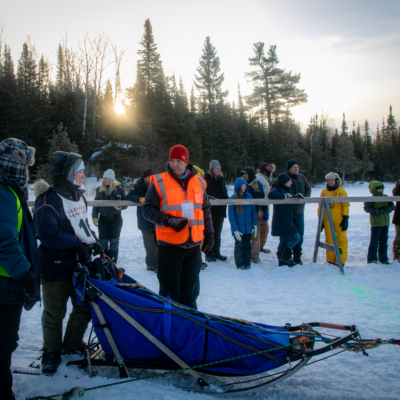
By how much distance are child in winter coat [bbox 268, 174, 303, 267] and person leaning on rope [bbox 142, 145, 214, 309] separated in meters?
2.77

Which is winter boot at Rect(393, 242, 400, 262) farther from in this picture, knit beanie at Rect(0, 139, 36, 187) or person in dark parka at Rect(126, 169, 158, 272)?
knit beanie at Rect(0, 139, 36, 187)

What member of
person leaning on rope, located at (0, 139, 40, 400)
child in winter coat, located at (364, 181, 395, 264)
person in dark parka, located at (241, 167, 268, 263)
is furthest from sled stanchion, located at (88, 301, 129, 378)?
child in winter coat, located at (364, 181, 395, 264)

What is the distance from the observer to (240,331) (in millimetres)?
2109

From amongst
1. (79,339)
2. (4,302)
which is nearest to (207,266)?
(79,339)

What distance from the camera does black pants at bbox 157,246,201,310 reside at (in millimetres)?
2871

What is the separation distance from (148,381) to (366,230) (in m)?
8.30

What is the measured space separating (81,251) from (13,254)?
0.58m

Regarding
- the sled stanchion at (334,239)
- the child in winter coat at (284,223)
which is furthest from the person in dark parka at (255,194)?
the sled stanchion at (334,239)

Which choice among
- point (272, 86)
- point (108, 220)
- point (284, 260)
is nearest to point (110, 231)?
point (108, 220)

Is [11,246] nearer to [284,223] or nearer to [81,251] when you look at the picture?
[81,251]

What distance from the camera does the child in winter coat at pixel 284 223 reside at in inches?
207

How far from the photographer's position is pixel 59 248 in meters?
2.27

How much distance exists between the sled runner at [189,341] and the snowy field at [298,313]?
0.54 ft

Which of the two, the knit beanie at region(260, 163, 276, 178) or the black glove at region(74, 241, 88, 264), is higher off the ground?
the knit beanie at region(260, 163, 276, 178)
